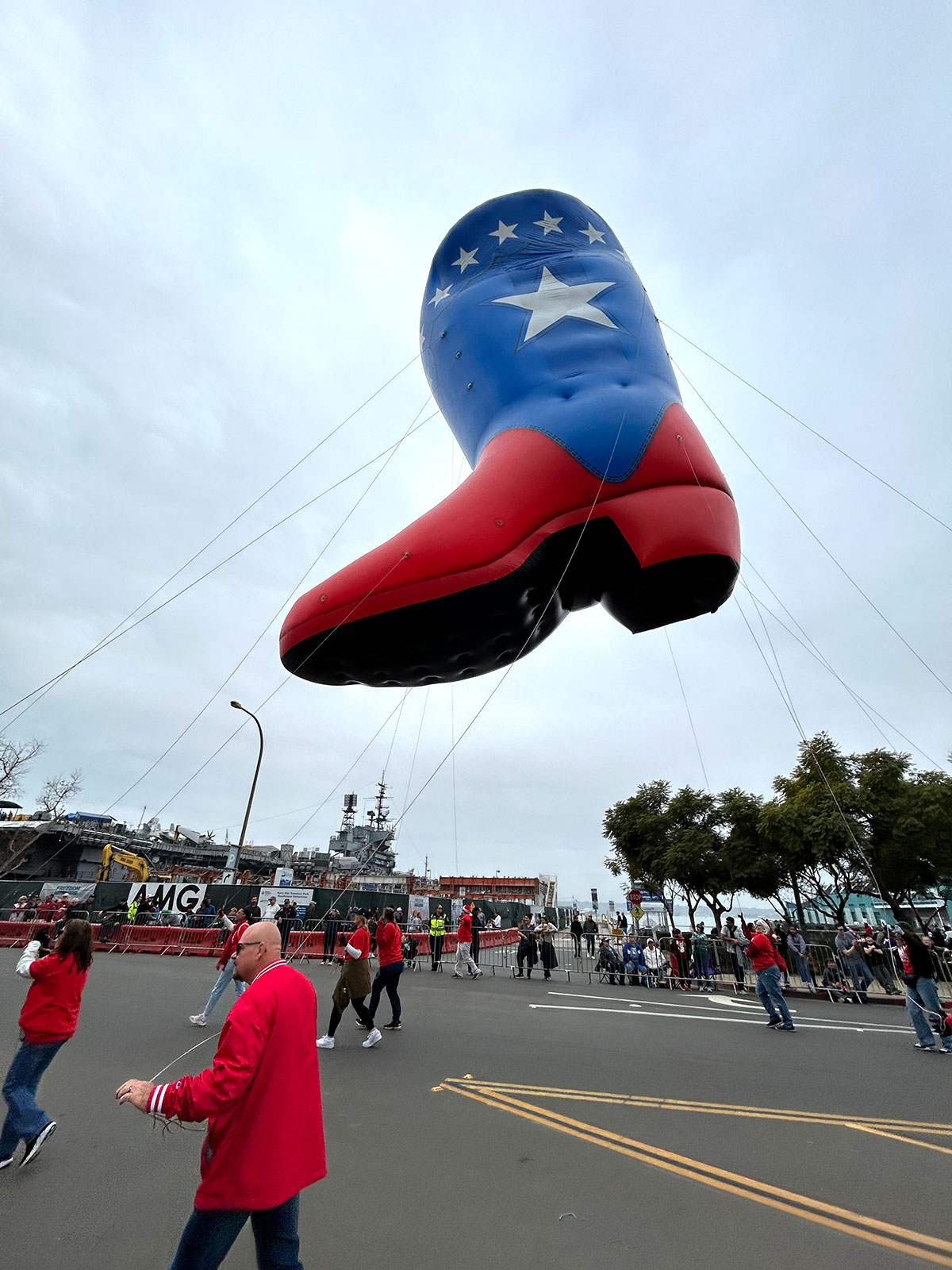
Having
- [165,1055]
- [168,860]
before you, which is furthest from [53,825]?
[165,1055]

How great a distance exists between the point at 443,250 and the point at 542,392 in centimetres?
303

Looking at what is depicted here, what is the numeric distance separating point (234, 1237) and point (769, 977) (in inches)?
336

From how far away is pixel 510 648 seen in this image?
247 inches

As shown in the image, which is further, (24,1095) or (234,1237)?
(24,1095)

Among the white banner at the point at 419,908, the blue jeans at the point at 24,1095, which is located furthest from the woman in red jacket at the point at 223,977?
the white banner at the point at 419,908

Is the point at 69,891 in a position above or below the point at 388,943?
above

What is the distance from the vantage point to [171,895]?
66.6 feet

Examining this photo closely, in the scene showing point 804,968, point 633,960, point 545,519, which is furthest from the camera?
point 633,960

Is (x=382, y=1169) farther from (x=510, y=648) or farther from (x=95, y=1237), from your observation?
(x=510, y=648)

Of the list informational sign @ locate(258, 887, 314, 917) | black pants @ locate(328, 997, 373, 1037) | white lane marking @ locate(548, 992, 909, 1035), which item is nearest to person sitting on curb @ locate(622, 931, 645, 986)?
white lane marking @ locate(548, 992, 909, 1035)

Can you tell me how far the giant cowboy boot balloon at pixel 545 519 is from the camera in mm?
5496

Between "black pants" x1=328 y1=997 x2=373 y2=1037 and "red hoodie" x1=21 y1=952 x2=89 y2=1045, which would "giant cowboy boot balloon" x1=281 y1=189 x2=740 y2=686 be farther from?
"black pants" x1=328 y1=997 x2=373 y2=1037

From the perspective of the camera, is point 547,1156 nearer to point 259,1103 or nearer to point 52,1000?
point 259,1103

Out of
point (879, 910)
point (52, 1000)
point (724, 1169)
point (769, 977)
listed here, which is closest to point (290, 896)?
point (769, 977)
